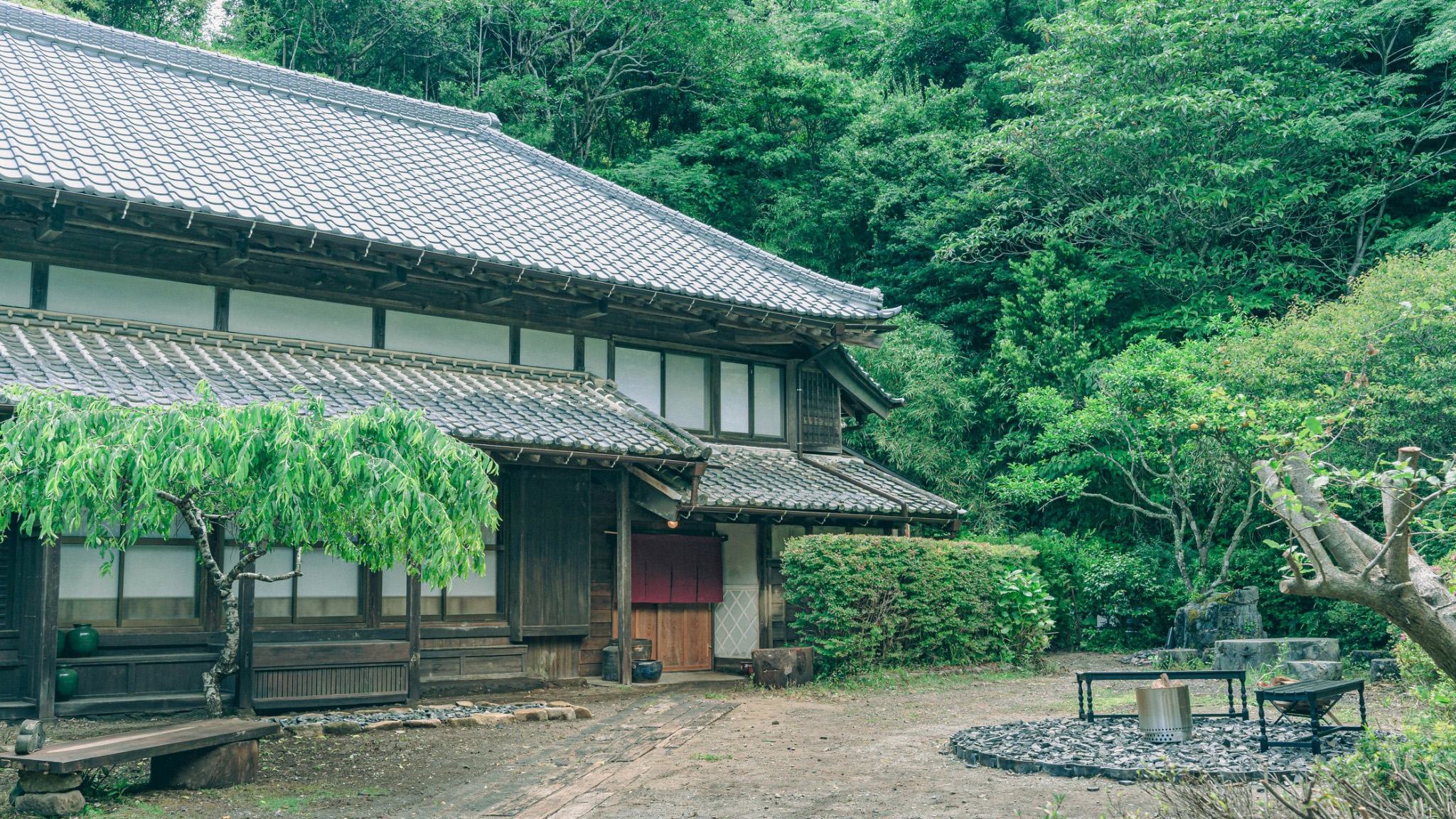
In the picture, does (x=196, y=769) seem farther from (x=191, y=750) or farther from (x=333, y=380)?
(x=333, y=380)

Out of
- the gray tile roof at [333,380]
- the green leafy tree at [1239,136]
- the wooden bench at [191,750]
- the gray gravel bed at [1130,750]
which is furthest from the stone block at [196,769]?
the green leafy tree at [1239,136]

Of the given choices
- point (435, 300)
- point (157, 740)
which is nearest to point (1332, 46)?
point (435, 300)

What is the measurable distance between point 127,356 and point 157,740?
17.4ft

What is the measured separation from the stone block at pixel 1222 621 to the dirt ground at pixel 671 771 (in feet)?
17.1

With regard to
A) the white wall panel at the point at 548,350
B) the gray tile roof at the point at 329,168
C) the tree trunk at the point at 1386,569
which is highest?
the gray tile roof at the point at 329,168

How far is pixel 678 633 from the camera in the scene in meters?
16.3

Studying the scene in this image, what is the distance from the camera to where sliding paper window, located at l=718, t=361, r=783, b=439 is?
55.6ft

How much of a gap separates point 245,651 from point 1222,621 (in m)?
15.2

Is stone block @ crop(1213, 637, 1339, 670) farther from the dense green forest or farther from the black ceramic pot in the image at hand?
the black ceramic pot

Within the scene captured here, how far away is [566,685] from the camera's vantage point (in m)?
13.9

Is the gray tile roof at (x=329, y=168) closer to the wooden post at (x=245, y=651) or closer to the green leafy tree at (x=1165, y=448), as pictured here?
the wooden post at (x=245, y=651)

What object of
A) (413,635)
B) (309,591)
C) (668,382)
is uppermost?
(668,382)

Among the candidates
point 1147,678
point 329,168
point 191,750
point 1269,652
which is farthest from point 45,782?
point 1269,652

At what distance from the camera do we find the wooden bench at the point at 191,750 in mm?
6961
